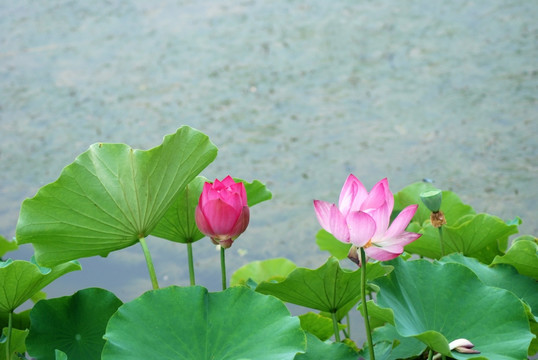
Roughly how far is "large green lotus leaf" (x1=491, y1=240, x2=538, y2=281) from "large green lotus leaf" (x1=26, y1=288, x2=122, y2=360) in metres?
0.37

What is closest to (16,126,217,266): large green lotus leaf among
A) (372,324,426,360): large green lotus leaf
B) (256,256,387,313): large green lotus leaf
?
(256,256,387,313): large green lotus leaf

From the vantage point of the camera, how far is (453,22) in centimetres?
371

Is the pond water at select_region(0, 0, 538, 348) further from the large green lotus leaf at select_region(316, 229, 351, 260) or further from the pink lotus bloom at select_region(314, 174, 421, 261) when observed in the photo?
the pink lotus bloom at select_region(314, 174, 421, 261)

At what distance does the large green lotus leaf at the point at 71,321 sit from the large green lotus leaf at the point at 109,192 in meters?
0.05

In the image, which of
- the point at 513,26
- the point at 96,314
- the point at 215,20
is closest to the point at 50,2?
the point at 215,20

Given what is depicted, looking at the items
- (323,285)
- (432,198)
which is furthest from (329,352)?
(432,198)

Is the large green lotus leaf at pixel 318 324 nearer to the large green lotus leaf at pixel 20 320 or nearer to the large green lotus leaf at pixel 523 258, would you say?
the large green lotus leaf at pixel 523 258

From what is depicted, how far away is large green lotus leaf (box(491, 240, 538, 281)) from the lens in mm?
581

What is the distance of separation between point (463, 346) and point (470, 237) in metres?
0.27

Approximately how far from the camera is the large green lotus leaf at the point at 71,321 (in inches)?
23.3


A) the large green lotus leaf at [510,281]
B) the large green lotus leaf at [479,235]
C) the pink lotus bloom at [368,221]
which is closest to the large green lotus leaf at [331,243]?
the large green lotus leaf at [479,235]

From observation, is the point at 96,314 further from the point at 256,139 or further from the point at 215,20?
the point at 215,20

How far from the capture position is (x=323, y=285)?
59 centimetres

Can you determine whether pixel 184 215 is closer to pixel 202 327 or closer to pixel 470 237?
pixel 202 327
